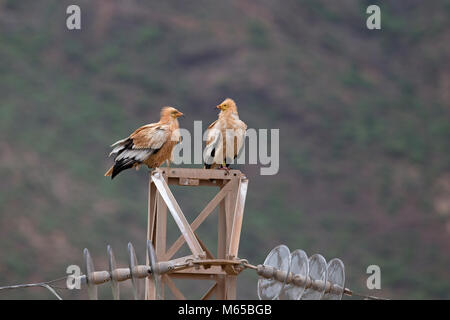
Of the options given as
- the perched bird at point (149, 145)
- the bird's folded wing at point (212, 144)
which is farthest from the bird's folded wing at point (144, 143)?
the bird's folded wing at point (212, 144)

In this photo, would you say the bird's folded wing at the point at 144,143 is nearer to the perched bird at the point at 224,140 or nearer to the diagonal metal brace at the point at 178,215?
the perched bird at the point at 224,140

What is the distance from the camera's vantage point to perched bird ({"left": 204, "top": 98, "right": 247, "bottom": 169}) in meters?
15.6

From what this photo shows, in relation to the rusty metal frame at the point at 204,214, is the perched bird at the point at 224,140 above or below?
above

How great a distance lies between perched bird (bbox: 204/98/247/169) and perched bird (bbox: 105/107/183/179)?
52 centimetres

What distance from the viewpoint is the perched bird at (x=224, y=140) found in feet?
51.3

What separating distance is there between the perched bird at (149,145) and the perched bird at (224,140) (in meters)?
0.52

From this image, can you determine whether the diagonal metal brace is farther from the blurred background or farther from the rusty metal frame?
the blurred background

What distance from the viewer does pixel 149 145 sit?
50.9ft

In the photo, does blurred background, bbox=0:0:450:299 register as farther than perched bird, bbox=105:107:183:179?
Yes

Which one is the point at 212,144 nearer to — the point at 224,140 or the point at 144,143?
the point at 224,140

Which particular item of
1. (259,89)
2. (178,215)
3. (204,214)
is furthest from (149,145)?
(259,89)

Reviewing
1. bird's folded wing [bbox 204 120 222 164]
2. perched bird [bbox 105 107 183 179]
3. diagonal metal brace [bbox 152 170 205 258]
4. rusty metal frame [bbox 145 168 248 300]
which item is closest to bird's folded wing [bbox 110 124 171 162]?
perched bird [bbox 105 107 183 179]

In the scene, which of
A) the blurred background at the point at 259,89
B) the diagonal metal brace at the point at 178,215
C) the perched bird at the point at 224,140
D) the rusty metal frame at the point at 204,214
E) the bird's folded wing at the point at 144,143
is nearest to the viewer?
the diagonal metal brace at the point at 178,215
